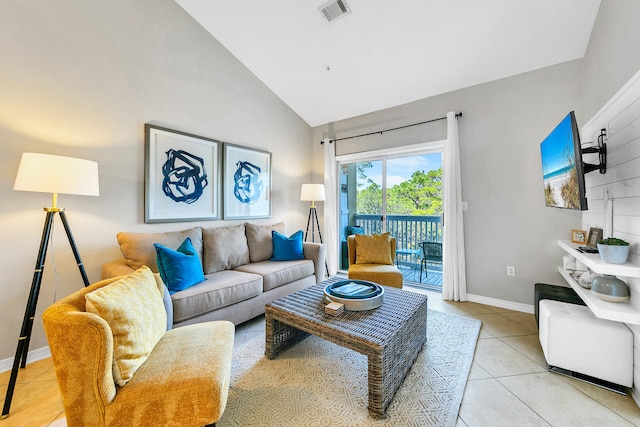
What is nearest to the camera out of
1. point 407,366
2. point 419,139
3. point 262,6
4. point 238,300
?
point 407,366

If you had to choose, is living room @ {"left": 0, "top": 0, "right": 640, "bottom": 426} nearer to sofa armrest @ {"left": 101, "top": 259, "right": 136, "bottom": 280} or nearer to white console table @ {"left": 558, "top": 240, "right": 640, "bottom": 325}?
sofa armrest @ {"left": 101, "top": 259, "right": 136, "bottom": 280}

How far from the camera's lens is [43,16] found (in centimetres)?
202

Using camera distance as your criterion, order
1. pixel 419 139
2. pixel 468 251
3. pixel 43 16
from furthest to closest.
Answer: pixel 419 139 → pixel 468 251 → pixel 43 16

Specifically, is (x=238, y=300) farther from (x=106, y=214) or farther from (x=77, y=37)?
(x=77, y=37)

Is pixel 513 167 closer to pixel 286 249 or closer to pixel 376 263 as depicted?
pixel 376 263

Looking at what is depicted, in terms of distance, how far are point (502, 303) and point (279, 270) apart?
2542mm

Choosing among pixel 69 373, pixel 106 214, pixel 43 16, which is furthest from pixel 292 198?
pixel 69 373

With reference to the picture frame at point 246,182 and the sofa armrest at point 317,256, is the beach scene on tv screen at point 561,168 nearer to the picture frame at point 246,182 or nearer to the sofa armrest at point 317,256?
the sofa armrest at point 317,256

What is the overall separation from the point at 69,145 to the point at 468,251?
13.6ft

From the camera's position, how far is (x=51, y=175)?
168 cm

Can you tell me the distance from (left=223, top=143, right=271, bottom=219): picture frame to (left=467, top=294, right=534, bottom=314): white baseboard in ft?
9.56

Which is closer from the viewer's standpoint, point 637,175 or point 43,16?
point 637,175

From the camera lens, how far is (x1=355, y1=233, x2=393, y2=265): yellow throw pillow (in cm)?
321

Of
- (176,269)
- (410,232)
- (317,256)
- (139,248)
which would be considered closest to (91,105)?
(139,248)
